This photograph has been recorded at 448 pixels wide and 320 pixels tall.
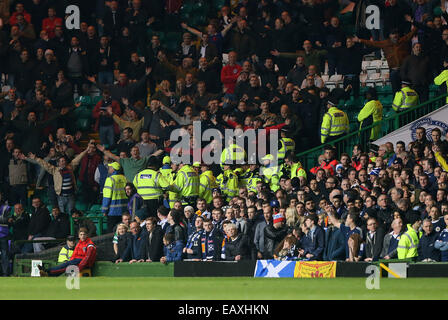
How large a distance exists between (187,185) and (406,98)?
5.47m

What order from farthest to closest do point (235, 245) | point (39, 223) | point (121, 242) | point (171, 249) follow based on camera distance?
1. point (39, 223)
2. point (121, 242)
3. point (171, 249)
4. point (235, 245)

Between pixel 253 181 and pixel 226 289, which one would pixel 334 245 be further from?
pixel 253 181

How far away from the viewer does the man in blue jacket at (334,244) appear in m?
17.3

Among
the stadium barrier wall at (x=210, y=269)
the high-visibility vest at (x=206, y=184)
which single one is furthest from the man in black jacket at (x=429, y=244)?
the high-visibility vest at (x=206, y=184)

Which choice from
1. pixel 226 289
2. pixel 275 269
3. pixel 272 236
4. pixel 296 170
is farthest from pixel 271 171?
pixel 226 289

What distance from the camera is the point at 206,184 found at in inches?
829

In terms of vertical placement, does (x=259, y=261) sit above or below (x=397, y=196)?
below

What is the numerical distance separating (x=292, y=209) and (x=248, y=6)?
28.6 ft

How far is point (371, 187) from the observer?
61.9 feet

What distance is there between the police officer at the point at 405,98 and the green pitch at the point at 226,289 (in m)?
6.90

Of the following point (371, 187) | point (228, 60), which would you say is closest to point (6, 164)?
point (228, 60)

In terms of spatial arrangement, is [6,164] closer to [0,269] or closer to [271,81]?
[0,269]

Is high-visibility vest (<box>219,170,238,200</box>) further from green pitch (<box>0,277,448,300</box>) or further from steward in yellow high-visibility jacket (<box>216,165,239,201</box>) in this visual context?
green pitch (<box>0,277,448,300</box>)

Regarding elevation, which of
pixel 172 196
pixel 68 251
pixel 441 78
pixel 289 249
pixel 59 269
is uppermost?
pixel 441 78
